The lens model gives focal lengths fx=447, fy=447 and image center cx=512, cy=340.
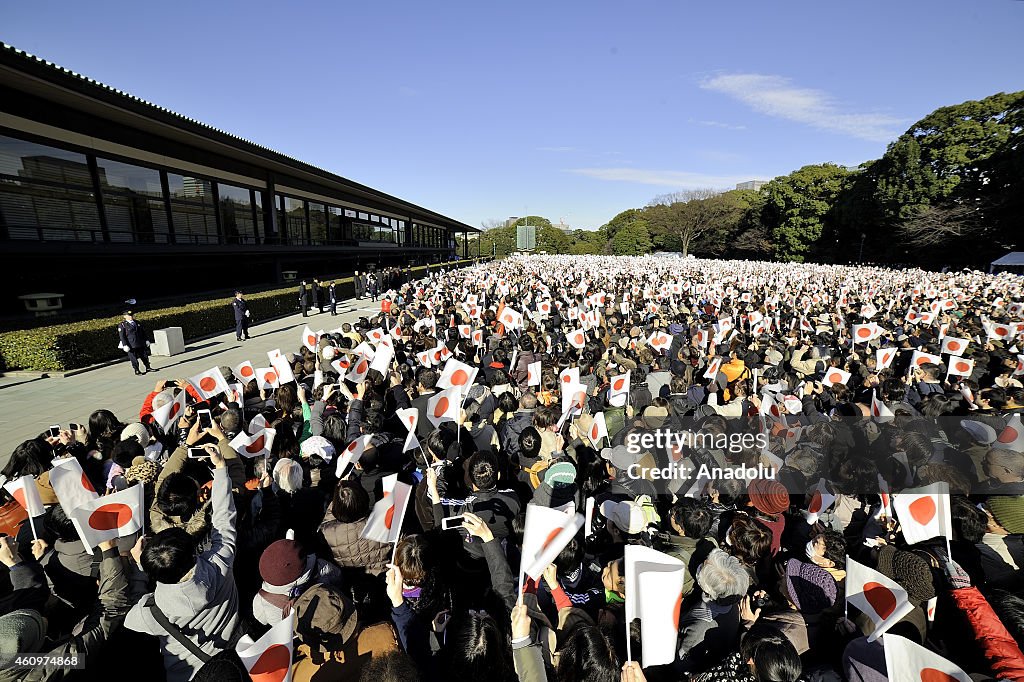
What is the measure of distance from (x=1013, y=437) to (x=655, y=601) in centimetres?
502

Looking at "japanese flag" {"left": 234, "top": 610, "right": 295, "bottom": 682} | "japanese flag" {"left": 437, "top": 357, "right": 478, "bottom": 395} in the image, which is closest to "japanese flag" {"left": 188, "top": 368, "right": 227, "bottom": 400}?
"japanese flag" {"left": 437, "top": 357, "right": 478, "bottom": 395}

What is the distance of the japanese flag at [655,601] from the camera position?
2.06 m

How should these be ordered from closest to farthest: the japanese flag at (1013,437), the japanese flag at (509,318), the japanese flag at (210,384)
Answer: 1. the japanese flag at (1013,437)
2. the japanese flag at (210,384)
3. the japanese flag at (509,318)

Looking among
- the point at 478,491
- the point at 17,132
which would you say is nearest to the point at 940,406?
the point at 478,491

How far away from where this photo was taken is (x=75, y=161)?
615 inches

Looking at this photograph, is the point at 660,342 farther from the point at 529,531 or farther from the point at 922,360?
the point at 529,531

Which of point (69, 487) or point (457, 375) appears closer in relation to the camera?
point (69, 487)

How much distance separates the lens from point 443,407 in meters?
5.17

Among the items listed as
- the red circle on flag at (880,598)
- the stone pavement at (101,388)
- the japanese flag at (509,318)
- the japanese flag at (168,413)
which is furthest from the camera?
the japanese flag at (509,318)

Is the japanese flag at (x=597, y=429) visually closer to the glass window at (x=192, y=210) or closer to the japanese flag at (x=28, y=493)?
the japanese flag at (x=28, y=493)

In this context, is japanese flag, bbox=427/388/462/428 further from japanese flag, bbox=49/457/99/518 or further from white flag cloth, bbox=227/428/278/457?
japanese flag, bbox=49/457/99/518

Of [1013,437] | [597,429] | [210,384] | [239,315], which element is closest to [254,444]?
[210,384]

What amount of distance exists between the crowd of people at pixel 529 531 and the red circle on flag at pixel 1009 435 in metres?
0.04

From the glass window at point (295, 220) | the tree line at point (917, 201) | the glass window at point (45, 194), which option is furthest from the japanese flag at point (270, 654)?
the tree line at point (917, 201)
